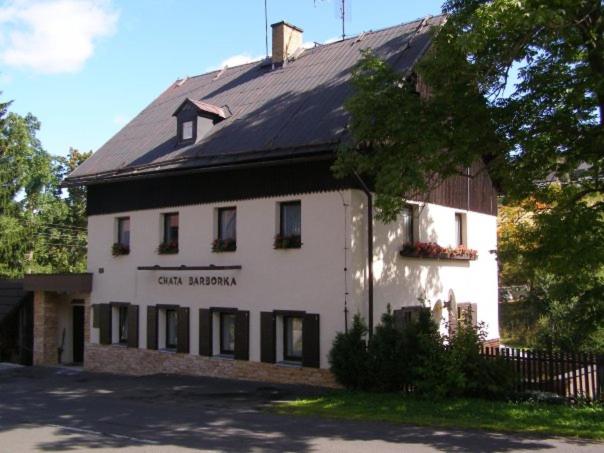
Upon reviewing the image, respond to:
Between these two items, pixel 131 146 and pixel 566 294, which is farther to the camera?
pixel 131 146

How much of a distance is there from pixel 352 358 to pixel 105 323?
1030cm

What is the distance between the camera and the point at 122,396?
16203 millimetres

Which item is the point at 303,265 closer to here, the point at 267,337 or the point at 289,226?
the point at 289,226

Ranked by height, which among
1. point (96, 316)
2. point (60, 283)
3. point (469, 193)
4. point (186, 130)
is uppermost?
point (186, 130)

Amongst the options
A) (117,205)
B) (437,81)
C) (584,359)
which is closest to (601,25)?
(437,81)

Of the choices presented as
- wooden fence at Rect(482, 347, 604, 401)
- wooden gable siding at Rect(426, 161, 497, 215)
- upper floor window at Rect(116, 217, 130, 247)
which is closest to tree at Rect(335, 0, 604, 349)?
wooden fence at Rect(482, 347, 604, 401)

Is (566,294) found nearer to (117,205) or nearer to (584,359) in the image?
(584,359)

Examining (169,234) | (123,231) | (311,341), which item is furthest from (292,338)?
(123,231)

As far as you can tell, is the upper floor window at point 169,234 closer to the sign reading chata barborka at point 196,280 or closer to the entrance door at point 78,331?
the sign reading chata barborka at point 196,280

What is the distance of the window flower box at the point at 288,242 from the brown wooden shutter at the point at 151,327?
5.47 m

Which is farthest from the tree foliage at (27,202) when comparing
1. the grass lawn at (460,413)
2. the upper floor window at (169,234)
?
the grass lawn at (460,413)

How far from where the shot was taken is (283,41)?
23812 millimetres

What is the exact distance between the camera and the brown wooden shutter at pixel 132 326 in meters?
21.2

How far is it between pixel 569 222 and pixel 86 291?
51.9ft
